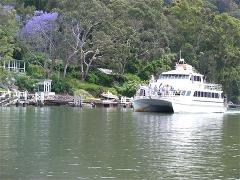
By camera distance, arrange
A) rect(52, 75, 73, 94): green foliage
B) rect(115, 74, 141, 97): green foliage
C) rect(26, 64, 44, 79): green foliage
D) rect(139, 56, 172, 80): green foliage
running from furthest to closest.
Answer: rect(139, 56, 172, 80): green foliage < rect(115, 74, 141, 97): green foliage < rect(26, 64, 44, 79): green foliage < rect(52, 75, 73, 94): green foliage

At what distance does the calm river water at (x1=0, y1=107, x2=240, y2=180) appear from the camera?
24969 mm

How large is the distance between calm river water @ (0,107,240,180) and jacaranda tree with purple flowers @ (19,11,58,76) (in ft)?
154

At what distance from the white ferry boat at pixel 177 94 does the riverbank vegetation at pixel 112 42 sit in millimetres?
18469

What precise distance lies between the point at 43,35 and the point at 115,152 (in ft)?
208

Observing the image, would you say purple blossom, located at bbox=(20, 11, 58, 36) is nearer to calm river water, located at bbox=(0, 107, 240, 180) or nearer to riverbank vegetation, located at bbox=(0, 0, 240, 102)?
riverbank vegetation, located at bbox=(0, 0, 240, 102)

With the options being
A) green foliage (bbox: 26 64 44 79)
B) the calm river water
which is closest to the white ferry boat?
green foliage (bbox: 26 64 44 79)

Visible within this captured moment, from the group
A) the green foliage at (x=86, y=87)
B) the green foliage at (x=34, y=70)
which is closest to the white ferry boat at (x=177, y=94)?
the green foliage at (x=86, y=87)

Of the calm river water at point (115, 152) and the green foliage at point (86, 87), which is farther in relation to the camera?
the green foliage at point (86, 87)

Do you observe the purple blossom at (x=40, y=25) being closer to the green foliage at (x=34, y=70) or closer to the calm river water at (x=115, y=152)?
the green foliage at (x=34, y=70)

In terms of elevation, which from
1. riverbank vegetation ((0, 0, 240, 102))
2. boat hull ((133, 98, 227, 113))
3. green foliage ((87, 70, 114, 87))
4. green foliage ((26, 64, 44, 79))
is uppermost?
riverbank vegetation ((0, 0, 240, 102))

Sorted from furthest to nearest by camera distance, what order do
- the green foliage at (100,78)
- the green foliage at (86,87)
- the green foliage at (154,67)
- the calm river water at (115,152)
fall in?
the green foliage at (154,67), the green foliage at (100,78), the green foliage at (86,87), the calm river water at (115,152)

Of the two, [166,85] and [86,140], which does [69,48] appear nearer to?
[166,85]

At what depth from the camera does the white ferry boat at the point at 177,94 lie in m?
72.1

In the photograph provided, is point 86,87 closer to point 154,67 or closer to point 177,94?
point 154,67
